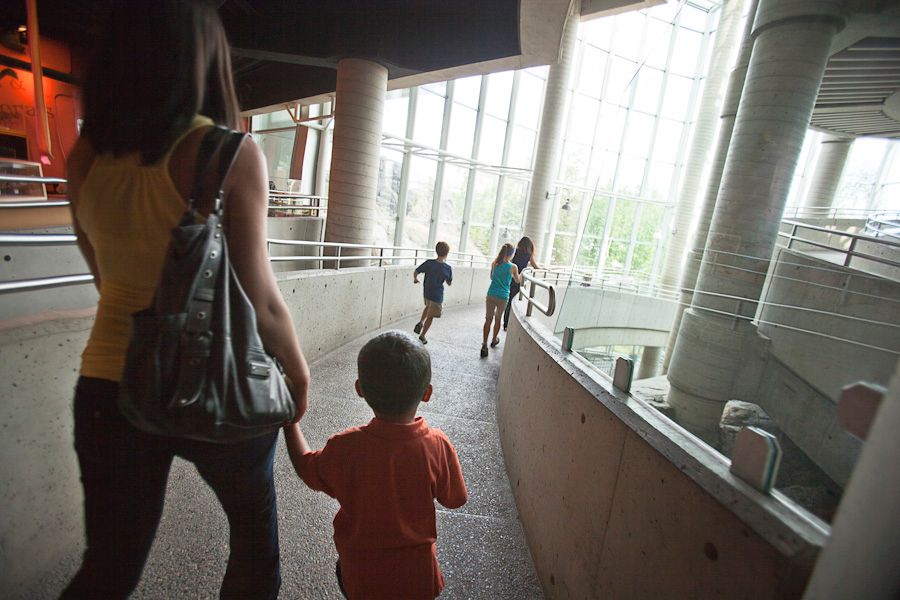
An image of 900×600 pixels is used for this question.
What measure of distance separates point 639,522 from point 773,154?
23.4ft

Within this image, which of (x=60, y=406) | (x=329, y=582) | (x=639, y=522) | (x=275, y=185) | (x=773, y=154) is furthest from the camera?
(x=275, y=185)

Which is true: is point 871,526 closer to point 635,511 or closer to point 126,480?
point 635,511

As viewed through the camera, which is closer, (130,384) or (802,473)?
(130,384)

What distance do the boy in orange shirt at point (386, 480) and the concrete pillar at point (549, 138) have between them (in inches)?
555

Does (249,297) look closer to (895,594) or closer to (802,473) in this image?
(895,594)

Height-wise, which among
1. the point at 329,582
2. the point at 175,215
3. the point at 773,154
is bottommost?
the point at 329,582

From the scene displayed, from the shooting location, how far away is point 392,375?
47.6 inches

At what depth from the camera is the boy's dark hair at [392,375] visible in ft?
3.97

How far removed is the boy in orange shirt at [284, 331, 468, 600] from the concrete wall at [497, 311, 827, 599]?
2.49 ft

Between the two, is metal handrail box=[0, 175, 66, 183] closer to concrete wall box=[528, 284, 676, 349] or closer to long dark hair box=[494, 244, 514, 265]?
concrete wall box=[528, 284, 676, 349]

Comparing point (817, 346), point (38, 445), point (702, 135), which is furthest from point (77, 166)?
point (702, 135)

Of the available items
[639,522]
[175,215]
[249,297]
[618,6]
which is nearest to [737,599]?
[639,522]

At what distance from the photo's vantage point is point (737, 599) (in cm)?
105

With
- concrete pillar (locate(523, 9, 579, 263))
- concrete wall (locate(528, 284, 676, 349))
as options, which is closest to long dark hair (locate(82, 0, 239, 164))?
concrete wall (locate(528, 284, 676, 349))
